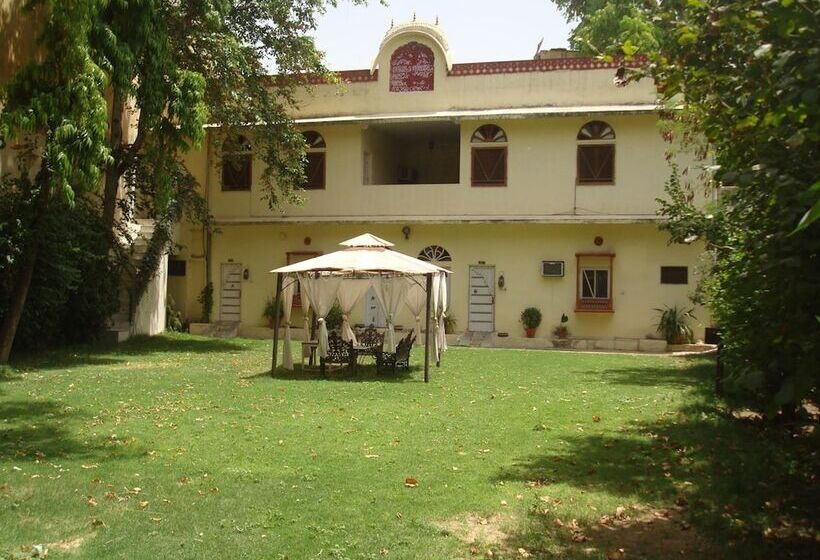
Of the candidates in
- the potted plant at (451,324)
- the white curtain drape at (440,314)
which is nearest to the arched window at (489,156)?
the potted plant at (451,324)

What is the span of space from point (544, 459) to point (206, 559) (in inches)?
150

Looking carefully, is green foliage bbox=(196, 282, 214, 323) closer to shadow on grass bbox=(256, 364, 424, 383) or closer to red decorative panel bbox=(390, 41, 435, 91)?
red decorative panel bbox=(390, 41, 435, 91)

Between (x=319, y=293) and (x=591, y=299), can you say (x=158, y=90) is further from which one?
(x=591, y=299)

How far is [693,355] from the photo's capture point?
783 inches

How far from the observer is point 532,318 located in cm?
2241

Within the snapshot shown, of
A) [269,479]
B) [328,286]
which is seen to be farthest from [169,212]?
[269,479]

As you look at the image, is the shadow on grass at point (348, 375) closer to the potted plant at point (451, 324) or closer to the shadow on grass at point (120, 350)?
the shadow on grass at point (120, 350)

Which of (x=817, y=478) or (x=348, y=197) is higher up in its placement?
(x=348, y=197)

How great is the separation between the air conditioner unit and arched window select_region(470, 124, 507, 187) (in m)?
Result: 2.58

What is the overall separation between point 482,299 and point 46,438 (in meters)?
15.9

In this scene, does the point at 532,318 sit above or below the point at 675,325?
above

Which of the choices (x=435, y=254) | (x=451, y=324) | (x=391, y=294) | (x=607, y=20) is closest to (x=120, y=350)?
(x=391, y=294)

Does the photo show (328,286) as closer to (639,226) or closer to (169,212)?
(169,212)

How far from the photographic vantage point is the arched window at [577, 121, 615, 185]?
2212 cm
